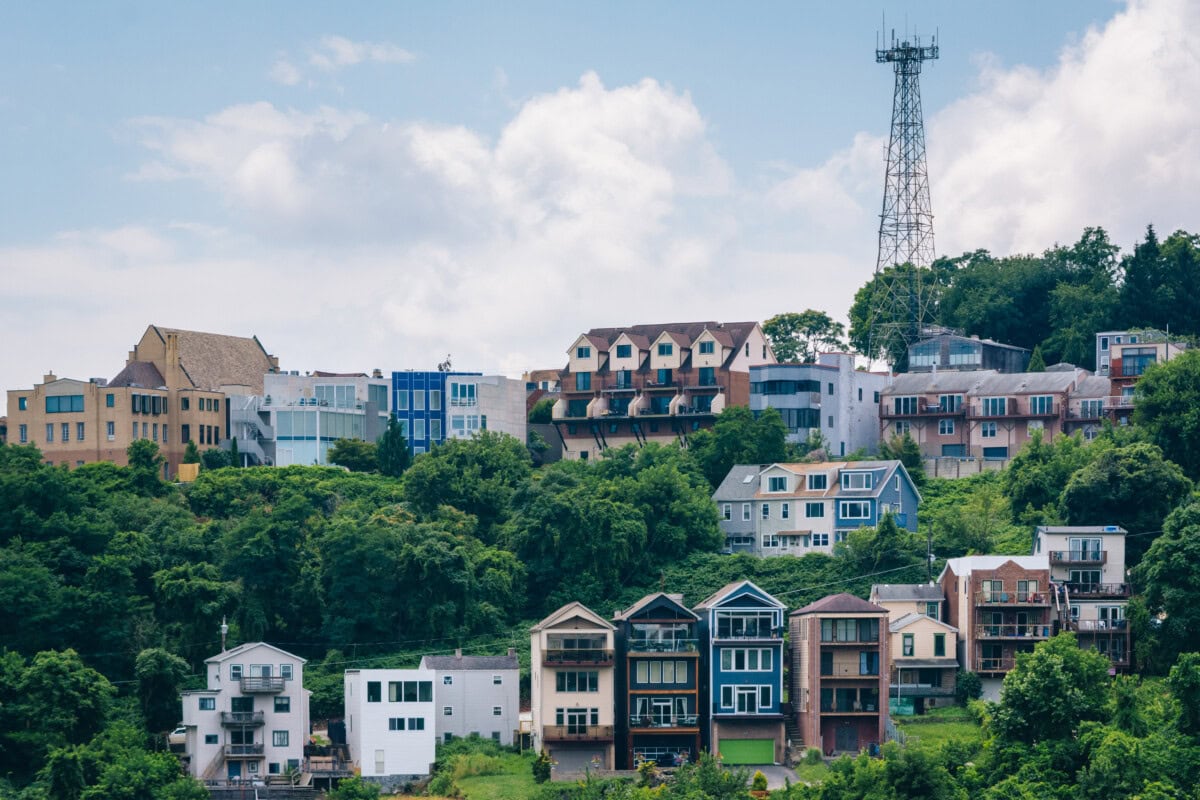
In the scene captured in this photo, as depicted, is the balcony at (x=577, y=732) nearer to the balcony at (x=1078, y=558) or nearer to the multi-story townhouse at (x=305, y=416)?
the balcony at (x=1078, y=558)

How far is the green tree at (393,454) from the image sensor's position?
112m

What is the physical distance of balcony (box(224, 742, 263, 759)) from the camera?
81688mm

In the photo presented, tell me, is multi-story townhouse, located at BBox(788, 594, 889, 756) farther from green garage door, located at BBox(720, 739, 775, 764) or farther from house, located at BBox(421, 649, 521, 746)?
house, located at BBox(421, 649, 521, 746)

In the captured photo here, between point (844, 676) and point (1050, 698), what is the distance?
11293mm

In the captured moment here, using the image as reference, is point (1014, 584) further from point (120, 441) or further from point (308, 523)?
point (120, 441)

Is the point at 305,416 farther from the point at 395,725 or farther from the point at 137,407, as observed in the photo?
the point at 395,725

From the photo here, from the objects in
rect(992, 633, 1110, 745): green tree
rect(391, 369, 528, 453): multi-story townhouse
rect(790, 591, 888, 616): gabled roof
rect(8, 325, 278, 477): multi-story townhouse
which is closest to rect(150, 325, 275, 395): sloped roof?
rect(8, 325, 278, 477): multi-story townhouse

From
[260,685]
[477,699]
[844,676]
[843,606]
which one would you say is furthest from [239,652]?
[843,606]

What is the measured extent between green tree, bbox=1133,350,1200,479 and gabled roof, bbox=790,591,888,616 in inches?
857

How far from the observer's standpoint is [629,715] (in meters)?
81.6

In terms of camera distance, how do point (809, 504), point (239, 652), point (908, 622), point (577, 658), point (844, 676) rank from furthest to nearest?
point (809, 504), point (908, 622), point (239, 652), point (577, 658), point (844, 676)

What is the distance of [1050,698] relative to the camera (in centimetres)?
7150

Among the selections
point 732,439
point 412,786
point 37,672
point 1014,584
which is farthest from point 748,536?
point 37,672

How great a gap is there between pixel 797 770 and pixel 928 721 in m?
6.23
